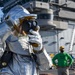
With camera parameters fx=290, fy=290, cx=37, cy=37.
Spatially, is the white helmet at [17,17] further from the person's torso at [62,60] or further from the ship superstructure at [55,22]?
the ship superstructure at [55,22]

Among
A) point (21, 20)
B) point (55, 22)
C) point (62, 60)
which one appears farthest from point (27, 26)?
point (55, 22)

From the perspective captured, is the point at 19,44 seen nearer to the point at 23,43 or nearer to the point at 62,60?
the point at 23,43

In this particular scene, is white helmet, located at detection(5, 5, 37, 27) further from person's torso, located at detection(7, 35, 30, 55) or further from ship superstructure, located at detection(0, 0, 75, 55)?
ship superstructure, located at detection(0, 0, 75, 55)

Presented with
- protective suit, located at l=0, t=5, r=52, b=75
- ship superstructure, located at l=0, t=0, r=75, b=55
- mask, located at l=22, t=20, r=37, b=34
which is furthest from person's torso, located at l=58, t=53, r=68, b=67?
ship superstructure, located at l=0, t=0, r=75, b=55

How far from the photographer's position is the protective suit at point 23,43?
9.75 ft

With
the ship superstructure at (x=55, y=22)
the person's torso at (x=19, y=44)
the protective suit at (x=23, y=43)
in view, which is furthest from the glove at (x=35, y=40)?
the ship superstructure at (x=55, y=22)

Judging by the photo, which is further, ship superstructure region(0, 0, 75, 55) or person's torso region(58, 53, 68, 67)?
ship superstructure region(0, 0, 75, 55)

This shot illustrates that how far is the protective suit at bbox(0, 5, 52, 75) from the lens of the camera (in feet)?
9.75

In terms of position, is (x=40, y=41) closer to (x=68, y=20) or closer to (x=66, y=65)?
(x=66, y=65)

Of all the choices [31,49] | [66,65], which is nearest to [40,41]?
[31,49]

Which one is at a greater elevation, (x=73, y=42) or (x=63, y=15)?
(x=63, y=15)

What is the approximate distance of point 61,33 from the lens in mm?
54188

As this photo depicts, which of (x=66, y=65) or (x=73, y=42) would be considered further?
(x=73, y=42)

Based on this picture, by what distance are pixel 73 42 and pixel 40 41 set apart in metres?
54.9
